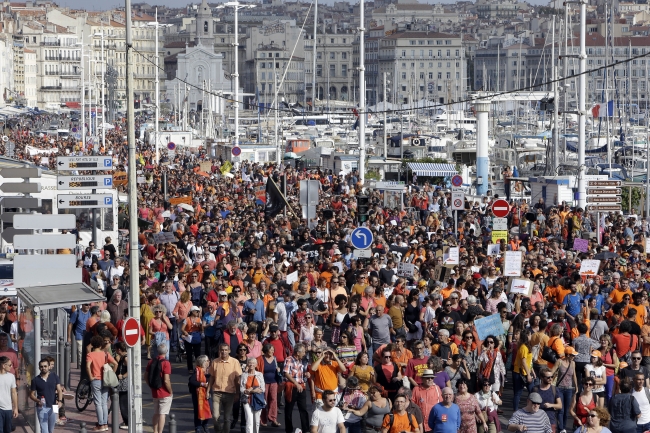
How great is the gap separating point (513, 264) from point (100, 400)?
8556 millimetres

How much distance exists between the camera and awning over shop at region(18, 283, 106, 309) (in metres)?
14.8

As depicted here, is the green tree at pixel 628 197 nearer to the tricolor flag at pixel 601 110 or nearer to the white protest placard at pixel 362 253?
the tricolor flag at pixel 601 110

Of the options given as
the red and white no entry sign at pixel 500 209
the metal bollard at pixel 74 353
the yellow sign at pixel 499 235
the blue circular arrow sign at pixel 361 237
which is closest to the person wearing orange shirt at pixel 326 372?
the metal bollard at pixel 74 353

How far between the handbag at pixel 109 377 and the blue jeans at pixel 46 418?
3.36ft

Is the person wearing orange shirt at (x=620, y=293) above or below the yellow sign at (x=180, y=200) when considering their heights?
below

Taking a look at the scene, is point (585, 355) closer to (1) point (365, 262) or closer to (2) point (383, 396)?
(2) point (383, 396)

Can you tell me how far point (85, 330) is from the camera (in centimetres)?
1814

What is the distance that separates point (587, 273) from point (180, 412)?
26.2 feet

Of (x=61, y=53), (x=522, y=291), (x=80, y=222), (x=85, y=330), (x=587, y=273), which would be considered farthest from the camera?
(x=61, y=53)

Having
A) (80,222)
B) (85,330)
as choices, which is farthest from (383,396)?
(80,222)

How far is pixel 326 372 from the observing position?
14.8 meters

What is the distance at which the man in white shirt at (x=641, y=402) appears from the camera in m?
14.1

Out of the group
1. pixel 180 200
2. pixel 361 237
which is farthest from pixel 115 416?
pixel 180 200

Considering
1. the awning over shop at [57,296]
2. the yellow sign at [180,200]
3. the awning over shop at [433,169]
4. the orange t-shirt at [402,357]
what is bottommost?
the orange t-shirt at [402,357]
